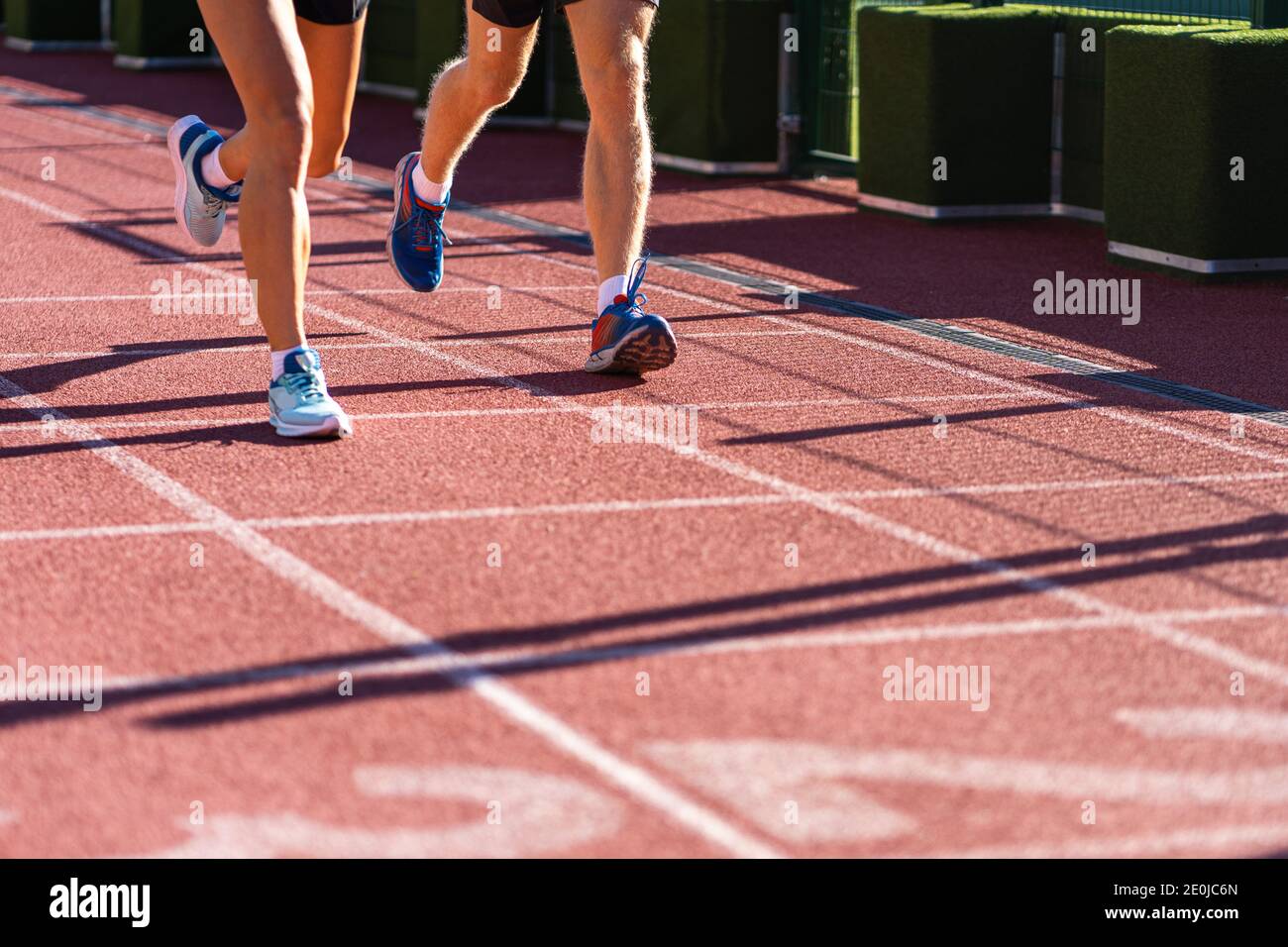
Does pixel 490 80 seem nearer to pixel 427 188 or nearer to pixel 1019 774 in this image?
pixel 427 188

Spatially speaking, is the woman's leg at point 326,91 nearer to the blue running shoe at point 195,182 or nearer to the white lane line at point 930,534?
the blue running shoe at point 195,182

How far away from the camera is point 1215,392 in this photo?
7949mm

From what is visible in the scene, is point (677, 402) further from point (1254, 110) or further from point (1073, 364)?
point (1254, 110)

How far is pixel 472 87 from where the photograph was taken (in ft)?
27.8

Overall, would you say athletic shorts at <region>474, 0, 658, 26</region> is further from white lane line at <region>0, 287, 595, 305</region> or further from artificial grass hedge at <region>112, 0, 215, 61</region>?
artificial grass hedge at <region>112, 0, 215, 61</region>

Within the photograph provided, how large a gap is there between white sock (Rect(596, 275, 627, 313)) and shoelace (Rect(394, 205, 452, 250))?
1297 millimetres

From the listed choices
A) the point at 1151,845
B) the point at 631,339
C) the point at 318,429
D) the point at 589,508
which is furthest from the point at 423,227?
the point at 1151,845

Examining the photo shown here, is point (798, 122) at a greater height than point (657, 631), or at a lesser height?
greater

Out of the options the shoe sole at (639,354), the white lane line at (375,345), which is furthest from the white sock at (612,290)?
the white lane line at (375,345)

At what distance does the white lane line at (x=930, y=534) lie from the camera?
4.79 m

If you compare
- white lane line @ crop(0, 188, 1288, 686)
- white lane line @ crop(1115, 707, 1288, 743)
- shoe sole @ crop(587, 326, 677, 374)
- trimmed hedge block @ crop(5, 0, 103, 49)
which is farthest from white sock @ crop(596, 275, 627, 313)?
trimmed hedge block @ crop(5, 0, 103, 49)

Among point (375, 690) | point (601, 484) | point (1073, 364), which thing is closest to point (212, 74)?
point (1073, 364)

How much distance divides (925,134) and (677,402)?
599 centimetres

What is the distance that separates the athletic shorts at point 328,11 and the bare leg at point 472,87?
0.82 meters
